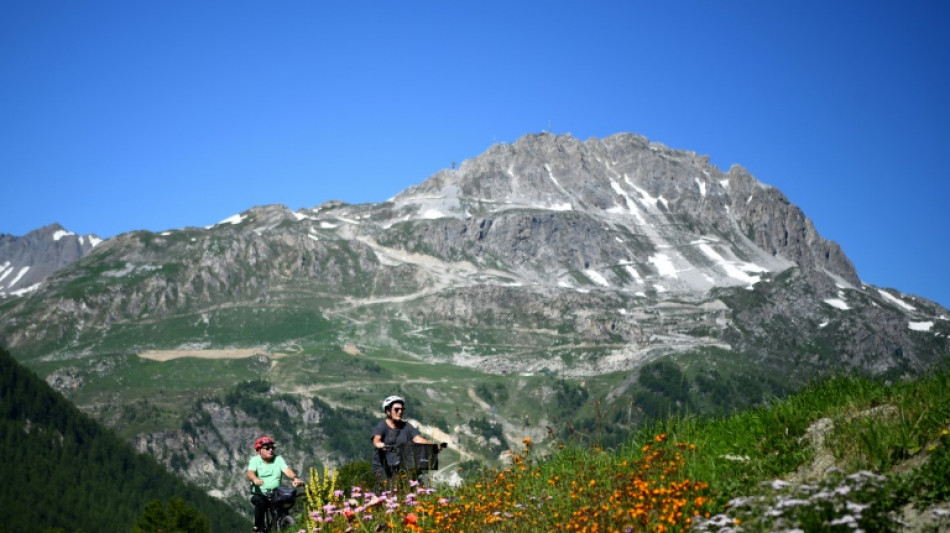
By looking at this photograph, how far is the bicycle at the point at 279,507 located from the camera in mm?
18016

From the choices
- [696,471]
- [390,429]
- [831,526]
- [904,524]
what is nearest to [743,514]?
[831,526]

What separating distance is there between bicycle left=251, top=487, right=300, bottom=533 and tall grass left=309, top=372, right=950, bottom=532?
2900 mm

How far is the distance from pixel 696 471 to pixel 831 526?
339 cm

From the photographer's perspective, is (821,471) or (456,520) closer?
(821,471)

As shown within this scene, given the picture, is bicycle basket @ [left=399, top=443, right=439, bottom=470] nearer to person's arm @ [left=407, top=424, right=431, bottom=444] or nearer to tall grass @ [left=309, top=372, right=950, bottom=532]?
person's arm @ [left=407, top=424, right=431, bottom=444]

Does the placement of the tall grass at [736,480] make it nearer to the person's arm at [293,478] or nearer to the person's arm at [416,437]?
the person's arm at [416,437]

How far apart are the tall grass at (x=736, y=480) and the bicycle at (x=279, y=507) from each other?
2.90m

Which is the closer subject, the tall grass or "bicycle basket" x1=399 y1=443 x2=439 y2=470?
the tall grass

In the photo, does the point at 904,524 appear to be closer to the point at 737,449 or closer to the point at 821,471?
the point at 821,471

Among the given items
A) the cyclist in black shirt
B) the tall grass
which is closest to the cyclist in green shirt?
the cyclist in black shirt

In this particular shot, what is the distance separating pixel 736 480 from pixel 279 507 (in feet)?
30.7

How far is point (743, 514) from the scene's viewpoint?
1072 cm

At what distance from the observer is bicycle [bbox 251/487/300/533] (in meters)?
18.0

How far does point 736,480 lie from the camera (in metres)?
12.6
